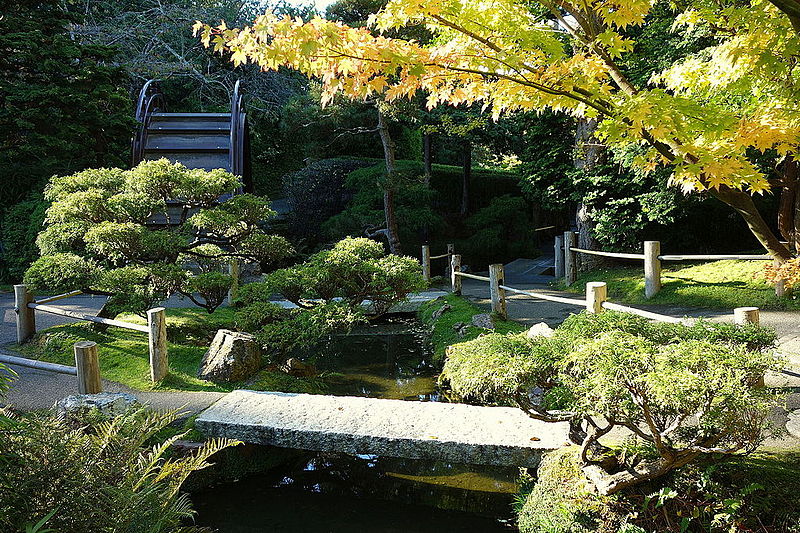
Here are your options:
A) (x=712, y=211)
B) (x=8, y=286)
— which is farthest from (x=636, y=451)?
(x=8, y=286)

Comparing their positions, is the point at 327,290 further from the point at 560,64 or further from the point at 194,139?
the point at 194,139

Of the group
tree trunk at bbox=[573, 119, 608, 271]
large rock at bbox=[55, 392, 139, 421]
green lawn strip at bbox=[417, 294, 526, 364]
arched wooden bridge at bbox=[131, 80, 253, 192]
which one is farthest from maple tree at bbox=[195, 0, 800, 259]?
arched wooden bridge at bbox=[131, 80, 253, 192]

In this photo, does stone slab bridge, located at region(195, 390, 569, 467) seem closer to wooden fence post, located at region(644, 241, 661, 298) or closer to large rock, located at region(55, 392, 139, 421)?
large rock, located at region(55, 392, 139, 421)

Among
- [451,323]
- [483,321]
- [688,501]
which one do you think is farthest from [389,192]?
[688,501]

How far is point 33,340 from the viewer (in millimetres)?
7238

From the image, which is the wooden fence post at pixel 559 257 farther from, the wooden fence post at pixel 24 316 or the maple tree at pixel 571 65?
the wooden fence post at pixel 24 316

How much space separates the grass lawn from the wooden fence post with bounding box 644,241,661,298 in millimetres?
108

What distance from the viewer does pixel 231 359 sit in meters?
6.05

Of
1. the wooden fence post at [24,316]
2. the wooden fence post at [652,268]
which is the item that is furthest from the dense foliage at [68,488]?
the wooden fence post at [652,268]

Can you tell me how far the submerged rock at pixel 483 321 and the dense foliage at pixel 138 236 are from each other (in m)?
2.48

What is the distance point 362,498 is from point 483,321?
3755mm

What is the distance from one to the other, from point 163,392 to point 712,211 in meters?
10.0

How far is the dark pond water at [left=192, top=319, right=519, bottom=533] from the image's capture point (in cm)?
415

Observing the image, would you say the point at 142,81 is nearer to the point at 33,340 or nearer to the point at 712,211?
the point at 33,340
